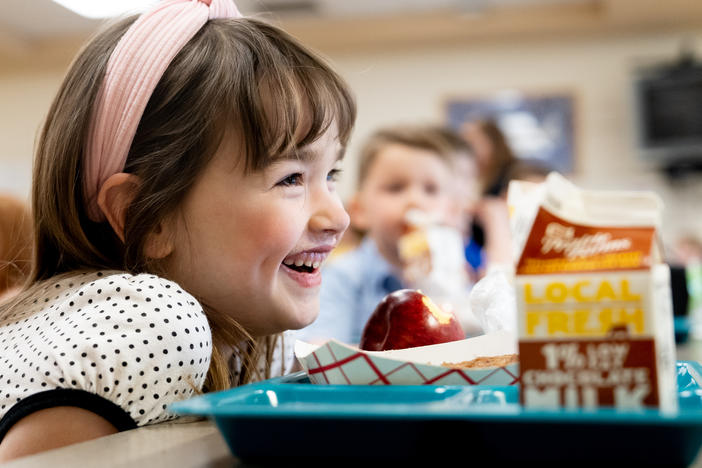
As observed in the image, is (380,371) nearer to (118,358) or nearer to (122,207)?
(118,358)

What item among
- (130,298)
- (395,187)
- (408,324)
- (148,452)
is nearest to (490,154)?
(395,187)

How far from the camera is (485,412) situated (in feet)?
1.21

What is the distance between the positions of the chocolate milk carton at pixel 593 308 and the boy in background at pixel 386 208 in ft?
6.08

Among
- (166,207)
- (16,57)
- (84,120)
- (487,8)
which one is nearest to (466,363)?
(166,207)

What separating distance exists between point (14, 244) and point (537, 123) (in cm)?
488

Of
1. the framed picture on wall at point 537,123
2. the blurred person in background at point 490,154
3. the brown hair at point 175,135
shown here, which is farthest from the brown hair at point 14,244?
the framed picture on wall at point 537,123

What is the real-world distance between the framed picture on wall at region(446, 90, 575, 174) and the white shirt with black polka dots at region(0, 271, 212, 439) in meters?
5.10

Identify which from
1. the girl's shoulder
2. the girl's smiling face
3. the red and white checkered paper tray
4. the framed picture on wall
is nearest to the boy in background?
the girl's smiling face

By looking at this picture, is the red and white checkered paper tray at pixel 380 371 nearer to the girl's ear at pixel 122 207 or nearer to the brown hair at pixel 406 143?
the girl's ear at pixel 122 207

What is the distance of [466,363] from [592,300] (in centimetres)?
21

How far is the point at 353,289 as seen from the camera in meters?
2.38

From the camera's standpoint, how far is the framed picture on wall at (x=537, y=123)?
5.54 metres

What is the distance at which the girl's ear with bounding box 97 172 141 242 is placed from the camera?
0.80 meters

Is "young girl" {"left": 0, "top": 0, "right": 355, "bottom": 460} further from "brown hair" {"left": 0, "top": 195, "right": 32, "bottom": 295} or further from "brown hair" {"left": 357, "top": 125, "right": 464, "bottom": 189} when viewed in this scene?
"brown hair" {"left": 357, "top": 125, "right": 464, "bottom": 189}
